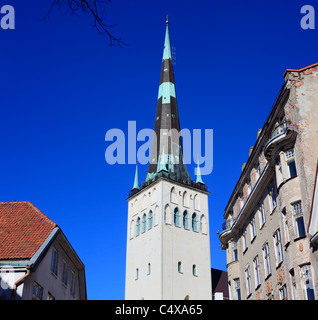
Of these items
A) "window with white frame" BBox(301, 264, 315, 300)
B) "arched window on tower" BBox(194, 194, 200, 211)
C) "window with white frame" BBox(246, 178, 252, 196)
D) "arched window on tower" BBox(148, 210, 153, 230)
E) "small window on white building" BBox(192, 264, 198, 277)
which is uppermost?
"arched window on tower" BBox(194, 194, 200, 211)

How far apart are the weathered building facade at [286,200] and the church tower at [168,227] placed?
36.1 m

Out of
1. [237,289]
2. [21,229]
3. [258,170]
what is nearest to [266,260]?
[258,170]

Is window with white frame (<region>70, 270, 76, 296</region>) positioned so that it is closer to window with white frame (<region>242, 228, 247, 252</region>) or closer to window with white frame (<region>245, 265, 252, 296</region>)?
window with white frame (<region>245, 265, 252, 296</region>)

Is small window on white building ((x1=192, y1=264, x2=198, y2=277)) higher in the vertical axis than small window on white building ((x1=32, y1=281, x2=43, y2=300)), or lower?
higher

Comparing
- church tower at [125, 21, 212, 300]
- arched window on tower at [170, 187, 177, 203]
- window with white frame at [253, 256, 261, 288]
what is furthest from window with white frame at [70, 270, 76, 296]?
arched window on tower at [170, 187, 177, 203]

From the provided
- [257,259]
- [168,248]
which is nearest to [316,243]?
[257,259]

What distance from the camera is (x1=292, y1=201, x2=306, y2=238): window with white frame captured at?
23.5m

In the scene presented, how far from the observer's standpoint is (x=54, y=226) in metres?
26.4

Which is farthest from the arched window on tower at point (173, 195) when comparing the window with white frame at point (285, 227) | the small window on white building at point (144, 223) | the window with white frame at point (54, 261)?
the window with white frame at point (285, 227)

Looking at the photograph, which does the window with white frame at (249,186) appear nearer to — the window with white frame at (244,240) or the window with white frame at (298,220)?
the window with white frame at (244,240)

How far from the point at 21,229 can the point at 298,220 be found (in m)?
14.1
